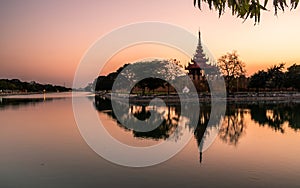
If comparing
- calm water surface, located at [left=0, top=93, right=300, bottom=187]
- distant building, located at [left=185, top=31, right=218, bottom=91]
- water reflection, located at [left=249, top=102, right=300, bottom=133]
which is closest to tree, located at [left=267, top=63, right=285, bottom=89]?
distant building, located at [left=185, top=31, right=218, bottom=91]

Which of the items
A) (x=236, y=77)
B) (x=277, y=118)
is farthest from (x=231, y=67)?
(x=277, y=118)

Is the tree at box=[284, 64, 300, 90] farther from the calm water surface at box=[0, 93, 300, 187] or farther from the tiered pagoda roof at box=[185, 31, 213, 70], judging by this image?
the calm water surface at box=[0, 93, 300, 187]

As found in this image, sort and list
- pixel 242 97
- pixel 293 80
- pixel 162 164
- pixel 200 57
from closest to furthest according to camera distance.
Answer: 1. pixel 162 164
2. pixel 242 97
3. pixel 293 80
4. pixel 200 57

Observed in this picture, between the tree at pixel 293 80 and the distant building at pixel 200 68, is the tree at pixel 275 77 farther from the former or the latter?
the distant building at pixel 200 68

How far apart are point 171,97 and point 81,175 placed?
36.4 meters

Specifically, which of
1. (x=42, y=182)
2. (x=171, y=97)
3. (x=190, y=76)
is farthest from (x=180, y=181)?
(x=190, y=76)

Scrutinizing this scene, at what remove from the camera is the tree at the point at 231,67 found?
170 feet

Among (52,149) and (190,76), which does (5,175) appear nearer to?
(52,149)

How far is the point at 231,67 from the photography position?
52.0 meters

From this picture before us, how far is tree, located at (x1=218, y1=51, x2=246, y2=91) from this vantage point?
51875 mm

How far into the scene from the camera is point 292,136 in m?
15.1

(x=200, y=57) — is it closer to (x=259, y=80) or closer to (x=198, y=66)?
(x=198, y=66)

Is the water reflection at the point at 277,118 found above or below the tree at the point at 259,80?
below

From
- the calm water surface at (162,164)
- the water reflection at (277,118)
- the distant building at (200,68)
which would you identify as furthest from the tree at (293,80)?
the calm water surface at (162,164)
